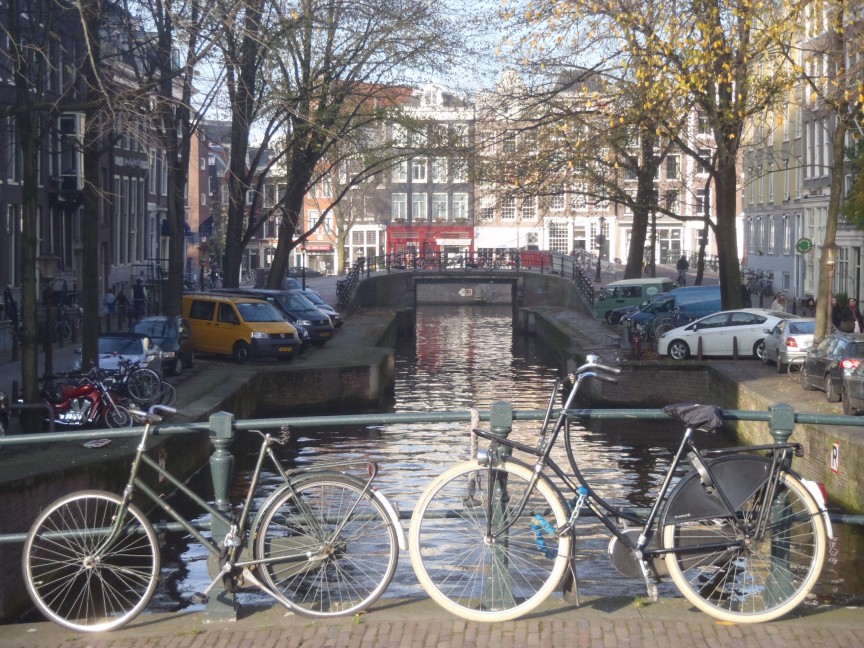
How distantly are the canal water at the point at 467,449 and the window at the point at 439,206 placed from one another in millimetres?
41415

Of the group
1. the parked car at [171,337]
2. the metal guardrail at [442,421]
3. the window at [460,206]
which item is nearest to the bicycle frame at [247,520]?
the metal guardrail at [442,421]

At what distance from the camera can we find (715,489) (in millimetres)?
5531

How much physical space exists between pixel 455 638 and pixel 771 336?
79.1 ft

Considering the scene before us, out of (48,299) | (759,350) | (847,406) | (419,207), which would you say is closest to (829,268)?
(759,350)

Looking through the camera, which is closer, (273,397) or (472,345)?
(273,397)

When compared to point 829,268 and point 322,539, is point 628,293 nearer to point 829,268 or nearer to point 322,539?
point 829,268

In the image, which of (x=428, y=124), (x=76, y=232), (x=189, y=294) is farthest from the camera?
(x=76, y=232)

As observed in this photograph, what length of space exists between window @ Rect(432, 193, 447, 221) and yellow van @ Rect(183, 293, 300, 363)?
61.1 m

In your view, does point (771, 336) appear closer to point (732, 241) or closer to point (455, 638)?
point (732, 241)

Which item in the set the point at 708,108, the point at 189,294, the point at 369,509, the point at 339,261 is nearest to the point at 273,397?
the point at 189,294

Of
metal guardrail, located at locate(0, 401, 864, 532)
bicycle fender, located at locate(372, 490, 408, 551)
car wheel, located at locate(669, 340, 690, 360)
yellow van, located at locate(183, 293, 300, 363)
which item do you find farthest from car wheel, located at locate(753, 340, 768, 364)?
bicycle fender, located at locate(372, 490, 408, 551)

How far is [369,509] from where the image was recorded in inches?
221

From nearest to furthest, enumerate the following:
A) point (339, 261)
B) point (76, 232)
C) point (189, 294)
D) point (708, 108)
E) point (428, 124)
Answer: point (708, 108) < point (189, 294) < point (428, 124) < point (76, 232) < point (339, 261)

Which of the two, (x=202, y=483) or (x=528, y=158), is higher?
(x=528, y=158)
